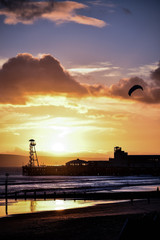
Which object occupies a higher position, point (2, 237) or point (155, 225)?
point (155, 225)

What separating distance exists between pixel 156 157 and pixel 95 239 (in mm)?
155252

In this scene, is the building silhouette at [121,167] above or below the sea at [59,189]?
above

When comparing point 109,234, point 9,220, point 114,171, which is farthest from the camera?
point 114,171

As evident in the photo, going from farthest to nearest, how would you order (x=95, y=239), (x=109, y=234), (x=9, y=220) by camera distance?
1. (x=9, y=220)
2. (x=109, y=234)
3. (x=95, y=239)

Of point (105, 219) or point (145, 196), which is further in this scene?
Answer: point (145, 196)

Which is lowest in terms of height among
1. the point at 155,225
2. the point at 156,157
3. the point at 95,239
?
the point at 95,239

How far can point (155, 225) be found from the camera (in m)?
11.5

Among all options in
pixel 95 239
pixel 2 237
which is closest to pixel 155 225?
pixel 95 239

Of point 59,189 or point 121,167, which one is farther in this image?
point 121,167

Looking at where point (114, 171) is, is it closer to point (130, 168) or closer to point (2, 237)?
point (130, 168)

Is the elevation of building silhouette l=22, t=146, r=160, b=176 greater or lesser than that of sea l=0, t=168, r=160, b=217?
greater

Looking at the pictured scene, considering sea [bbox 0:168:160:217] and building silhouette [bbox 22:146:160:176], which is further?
building silhouette [bbox 22:146:160:176]

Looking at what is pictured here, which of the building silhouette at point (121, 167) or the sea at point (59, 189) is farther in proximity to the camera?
the building silhouette at point (121, 167)

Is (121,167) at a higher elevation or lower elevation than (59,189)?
higher
